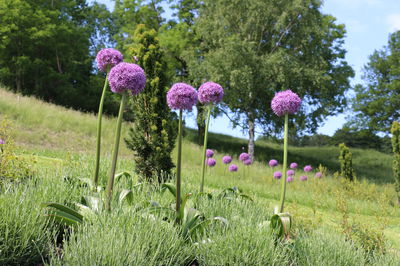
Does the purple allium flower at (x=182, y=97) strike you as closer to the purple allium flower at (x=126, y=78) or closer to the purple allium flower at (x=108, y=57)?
the purple allium flower at (x=126, y=78)

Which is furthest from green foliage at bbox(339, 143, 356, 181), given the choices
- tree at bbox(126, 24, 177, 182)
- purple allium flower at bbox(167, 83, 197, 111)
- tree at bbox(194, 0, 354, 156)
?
purple allium flower at bbox(167, 83, 197, 111)

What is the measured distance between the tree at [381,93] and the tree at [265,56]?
7522mm

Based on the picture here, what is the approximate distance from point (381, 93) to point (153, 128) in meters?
27.8

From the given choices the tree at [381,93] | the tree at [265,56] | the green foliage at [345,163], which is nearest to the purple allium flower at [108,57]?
the green foliage at [345,163]

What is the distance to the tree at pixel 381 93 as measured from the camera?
28656 millimetres

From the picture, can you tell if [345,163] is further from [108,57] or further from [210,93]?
[108,57]

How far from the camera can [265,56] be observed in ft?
65.4

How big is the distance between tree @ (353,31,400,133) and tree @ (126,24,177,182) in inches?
997

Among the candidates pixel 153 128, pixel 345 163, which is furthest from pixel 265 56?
pixel 153 128

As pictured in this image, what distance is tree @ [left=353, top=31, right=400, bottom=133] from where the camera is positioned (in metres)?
28.7

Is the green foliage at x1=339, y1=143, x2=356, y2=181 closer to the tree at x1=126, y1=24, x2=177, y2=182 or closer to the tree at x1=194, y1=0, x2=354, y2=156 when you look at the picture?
the tree at x1=194, y1=0, x2=354, y2=156

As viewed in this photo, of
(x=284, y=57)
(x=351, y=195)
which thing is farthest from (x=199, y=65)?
(x=351, y=195)

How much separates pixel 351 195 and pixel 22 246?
1037 centimetres

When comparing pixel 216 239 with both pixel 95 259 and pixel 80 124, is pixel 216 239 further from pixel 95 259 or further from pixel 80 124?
pixel 80 124
